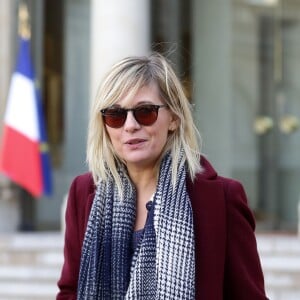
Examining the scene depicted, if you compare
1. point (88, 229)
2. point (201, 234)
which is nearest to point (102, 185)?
point (88, 229)

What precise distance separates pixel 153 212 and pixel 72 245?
313 millimetres

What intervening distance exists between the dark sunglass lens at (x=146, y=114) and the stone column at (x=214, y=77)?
372 inches

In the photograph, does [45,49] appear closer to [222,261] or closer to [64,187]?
[64,187]

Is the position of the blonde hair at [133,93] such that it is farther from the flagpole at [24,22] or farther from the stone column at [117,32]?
the flagpole at [24,22]

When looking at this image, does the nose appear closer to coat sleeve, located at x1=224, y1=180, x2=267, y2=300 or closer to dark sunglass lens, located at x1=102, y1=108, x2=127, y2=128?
dark sunglass lens, located at x1=102, y1=108, x2=127, y2=128

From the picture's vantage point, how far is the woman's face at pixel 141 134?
8.48 ft

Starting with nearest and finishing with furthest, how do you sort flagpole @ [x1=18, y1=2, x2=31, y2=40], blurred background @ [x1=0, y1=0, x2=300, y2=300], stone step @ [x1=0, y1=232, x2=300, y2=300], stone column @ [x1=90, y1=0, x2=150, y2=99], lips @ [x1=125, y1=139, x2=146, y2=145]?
lips @ [x1=125, y1=139, x2=146, y2=145]
stone step @ [x1=0, y1=232, x2=300, y2=300]
stone column @ [x1=90, y1=0, x2=150, y2=99]
flagpole @ [x1=18, y1=2, x2=31, y2=40]
blurred background @ [x1=0, y1=0, x2=300, y2=300]

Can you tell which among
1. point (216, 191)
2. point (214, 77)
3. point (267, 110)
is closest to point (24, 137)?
point (214, 77)

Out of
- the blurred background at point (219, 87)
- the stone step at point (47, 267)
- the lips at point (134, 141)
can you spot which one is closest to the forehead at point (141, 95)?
the lips at point (134, 141)

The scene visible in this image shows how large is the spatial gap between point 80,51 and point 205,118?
2.08 metres

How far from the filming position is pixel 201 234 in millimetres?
2555

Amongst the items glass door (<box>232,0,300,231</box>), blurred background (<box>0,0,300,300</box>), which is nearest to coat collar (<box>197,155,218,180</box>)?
blurred background (<box>0,0,300,300</box>)

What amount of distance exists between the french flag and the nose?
7367mm

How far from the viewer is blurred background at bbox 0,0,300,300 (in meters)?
11.6
